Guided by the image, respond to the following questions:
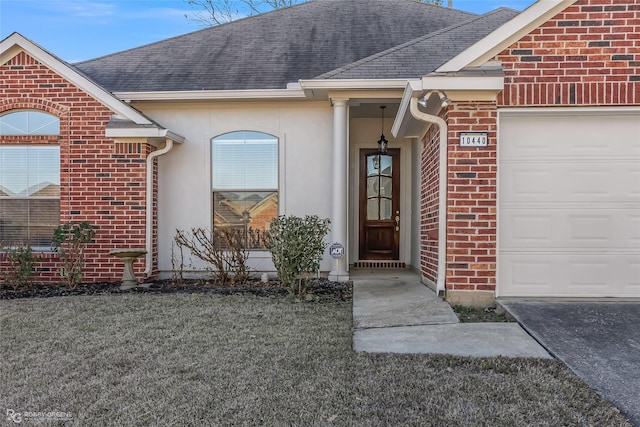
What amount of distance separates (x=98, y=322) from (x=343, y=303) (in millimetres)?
2725

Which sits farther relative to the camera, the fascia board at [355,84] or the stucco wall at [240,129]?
the stucco wall at [240,129]

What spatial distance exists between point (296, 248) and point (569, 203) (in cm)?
323

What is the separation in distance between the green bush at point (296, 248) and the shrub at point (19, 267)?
12.8 feet

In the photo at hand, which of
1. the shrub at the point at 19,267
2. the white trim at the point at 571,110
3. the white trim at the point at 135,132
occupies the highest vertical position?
the white trim at the point at 135,132

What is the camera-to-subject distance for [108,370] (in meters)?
3.23

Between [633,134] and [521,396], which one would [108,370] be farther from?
[633,134]

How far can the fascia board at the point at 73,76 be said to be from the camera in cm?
703

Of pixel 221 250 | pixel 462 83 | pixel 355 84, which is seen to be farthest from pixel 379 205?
pixel 462 83

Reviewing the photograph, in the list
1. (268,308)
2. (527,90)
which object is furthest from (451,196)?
(268,308)

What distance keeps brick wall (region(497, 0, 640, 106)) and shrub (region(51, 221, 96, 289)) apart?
243 inches

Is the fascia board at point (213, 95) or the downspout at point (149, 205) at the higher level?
the fascia board at point (213, 95)

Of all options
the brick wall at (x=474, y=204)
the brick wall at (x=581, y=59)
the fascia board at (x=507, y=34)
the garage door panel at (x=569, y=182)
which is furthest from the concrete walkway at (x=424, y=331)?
the fascia board at (x=507, y=34)

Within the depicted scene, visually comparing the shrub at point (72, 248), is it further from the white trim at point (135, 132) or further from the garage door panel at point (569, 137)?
the garage door panel at point (569, 137)

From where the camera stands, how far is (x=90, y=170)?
726 centimetres
